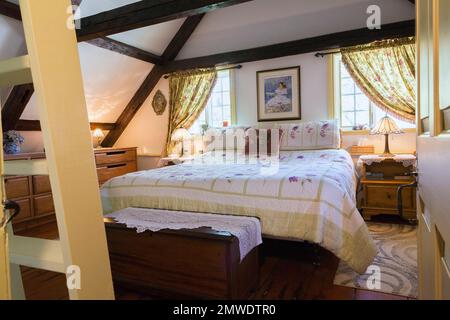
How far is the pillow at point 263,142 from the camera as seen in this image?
367 centimetres

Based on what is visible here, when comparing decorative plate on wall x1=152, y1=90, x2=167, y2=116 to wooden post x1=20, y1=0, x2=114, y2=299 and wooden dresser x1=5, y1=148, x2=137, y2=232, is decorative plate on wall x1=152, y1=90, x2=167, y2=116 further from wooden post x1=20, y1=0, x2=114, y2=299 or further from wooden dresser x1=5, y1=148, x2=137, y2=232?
wooden post x1=20, y1=0, x2=114, y2=299

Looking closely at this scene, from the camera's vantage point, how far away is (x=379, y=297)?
1.84m

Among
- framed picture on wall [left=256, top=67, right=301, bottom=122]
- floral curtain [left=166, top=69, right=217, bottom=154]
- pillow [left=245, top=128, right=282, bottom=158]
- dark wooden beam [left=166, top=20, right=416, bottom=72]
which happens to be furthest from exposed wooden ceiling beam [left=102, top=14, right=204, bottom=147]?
pillow [left=245, top=128, right=282, bottom=158]

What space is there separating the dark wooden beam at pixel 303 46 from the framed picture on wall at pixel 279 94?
259 mm

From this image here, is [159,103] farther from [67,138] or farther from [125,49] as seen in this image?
[67,138]

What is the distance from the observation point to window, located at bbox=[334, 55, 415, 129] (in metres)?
3.93

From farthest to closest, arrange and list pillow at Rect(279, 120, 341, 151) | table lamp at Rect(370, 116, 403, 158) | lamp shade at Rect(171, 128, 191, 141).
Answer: lamp shade at Rect(171, 128, 191, 141) < pillow at Rect(279, 120, 341, 151) < table lamp at Rect(370, 116, 403, 158)

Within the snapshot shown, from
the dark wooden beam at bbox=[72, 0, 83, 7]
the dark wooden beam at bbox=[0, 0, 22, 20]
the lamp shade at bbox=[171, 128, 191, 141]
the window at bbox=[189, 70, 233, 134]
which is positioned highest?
the dark wooden beam at bbox=[72, 0, 83, 7]

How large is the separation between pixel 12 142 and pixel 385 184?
4587 mm

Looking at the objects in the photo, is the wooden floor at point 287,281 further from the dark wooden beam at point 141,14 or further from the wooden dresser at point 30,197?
the dark wooden beam at point 141,14

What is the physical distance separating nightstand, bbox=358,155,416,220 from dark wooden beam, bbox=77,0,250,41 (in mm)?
2361

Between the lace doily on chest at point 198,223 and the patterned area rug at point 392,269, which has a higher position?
the lace doily on chest at point 198,223

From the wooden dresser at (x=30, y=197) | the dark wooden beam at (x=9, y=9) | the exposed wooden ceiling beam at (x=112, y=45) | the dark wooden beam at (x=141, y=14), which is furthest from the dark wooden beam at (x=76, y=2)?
the wooden dresser at (x=30, y=197)

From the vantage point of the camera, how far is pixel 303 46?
4082mm
